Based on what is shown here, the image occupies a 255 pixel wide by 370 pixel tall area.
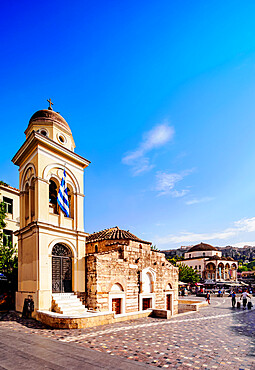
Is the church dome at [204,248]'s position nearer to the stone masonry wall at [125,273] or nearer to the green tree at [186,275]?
the green tree at [186,275]

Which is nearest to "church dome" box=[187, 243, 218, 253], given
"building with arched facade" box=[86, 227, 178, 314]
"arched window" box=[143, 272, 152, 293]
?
"building with arched facade" box=[86, 227, 178, 314]

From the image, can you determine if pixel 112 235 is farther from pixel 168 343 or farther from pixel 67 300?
pixel 168 343

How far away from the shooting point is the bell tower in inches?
561

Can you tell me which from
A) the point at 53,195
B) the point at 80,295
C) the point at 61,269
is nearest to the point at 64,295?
the point at 80,295

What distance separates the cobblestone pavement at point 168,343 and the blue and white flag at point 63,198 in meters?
6.28

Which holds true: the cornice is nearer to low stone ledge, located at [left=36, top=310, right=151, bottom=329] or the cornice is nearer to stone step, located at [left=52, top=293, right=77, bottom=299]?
stone step, located at [left=52, top=293, right=77, bottom=299]

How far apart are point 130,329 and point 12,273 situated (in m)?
12.0

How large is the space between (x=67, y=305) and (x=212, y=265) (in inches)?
2355

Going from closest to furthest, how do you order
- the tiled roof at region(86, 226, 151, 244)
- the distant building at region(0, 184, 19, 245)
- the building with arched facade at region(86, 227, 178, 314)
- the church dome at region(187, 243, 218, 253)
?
the building with arched facade at region(86, 227, 178, 314)
the tiled roof at region(86, 226, 151, 244)
the distant building at region(0, 184, 19, 245)
the church dome at region(187, 243, 218, 253)

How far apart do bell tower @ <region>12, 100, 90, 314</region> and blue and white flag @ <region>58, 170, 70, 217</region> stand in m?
0.35

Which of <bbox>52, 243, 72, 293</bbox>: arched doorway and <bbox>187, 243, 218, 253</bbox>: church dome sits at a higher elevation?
<bbox>52, 243, 72, 293</bbox>: arched doorway

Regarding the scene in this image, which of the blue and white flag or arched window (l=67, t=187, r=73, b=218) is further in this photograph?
arched window (l=67, t=187, r=73, b=218)

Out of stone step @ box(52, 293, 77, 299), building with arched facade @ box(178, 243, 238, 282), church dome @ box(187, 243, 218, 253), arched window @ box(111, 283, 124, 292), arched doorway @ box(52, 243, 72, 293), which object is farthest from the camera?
church dome @ box(187, 243, 218, 253)

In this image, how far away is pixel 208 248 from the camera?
7444cm
